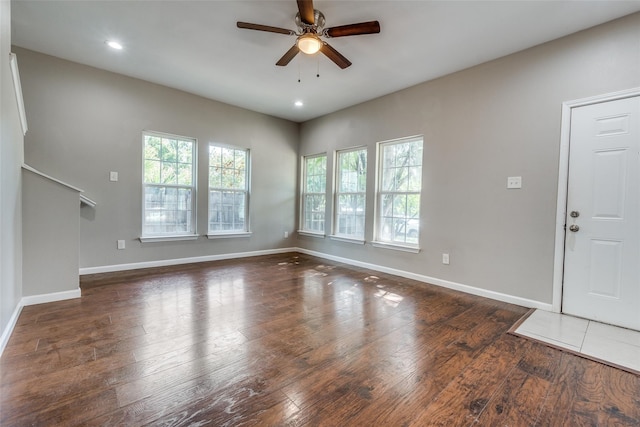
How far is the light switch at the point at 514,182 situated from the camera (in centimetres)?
302

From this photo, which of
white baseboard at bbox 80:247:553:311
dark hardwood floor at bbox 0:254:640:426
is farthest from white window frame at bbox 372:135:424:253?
dark hardwood floor at bbox 0:254:640:426

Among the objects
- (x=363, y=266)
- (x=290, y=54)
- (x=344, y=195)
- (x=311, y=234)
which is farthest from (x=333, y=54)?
(x=311, y=234)

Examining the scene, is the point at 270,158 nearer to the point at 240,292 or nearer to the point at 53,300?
the point at 240,292

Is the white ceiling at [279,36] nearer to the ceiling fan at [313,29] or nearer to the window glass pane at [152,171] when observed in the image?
the ceiling fan at [313,29]

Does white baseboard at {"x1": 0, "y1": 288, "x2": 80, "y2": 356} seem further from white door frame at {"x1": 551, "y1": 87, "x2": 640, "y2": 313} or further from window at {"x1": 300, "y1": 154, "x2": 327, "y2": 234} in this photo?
white door frame at {"x1": 551, "y1": 87, "x2": 640, "y2": 313}

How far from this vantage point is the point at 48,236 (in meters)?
2.74

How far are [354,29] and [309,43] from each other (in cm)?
39

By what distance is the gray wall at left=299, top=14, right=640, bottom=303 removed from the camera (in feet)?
8.64

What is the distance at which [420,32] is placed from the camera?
2715 mm

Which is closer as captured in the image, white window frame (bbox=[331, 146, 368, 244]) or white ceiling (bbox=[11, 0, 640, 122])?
white ceiling (bbox=[11, 0, 640, 122])

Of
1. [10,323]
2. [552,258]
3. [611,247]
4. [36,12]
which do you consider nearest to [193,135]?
[36,12]

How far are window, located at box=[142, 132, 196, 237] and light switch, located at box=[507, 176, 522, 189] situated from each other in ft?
14.7

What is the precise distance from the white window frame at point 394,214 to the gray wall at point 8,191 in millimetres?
4000

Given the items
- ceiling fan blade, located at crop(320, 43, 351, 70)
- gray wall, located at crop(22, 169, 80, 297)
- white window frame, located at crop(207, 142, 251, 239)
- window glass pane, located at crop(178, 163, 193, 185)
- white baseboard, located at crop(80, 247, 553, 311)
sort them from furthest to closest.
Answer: white window frame, located at crop(207, 142, 251, 239)
window glass pane, located at crop(178, 163, 193, 185)
white baseboard, located at crop(80, 247, 553, 311)
gray wall, located at crop(22, 169, 80, 297)
ceiling fan blade, located at crop(320, 43, 351, 70)
